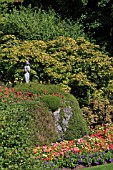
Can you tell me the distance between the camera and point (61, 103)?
30.7ft

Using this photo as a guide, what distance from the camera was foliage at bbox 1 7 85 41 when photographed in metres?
13.2

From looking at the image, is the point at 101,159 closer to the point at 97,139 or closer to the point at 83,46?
the point at 97,139

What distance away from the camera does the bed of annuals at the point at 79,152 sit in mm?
8297

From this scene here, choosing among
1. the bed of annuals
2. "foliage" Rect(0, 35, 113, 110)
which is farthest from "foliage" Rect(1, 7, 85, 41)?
the bed of annuals

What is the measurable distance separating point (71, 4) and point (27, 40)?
3481 millimetres

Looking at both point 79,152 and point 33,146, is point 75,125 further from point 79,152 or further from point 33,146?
point 33,146

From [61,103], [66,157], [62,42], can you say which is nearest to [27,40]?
[62,42]

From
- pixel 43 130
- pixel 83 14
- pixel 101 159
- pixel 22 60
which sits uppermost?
pixel 83 14

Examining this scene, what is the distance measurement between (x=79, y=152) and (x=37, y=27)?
596 centimetres

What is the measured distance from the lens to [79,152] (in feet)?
28.6

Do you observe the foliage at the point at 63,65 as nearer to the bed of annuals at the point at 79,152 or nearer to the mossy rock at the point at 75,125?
the mossy rock at the point at 75,125

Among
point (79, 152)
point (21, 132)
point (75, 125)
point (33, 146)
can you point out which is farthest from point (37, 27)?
point (21, 132)

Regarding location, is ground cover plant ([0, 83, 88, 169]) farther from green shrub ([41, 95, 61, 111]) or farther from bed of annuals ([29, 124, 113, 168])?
bed of annuals ([29, 124, 113, 168])

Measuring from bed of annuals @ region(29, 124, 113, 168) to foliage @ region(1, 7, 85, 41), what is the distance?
195 inches
